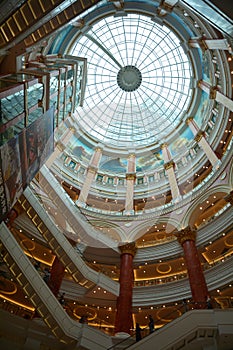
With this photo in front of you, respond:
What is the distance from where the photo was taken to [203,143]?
32.6m

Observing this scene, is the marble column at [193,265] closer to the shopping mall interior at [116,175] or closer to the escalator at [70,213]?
the shopping mall interior at [116,175]

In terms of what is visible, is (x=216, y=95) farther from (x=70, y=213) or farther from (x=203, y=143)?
(x=70, y=213)

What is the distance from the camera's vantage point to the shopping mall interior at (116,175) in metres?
13.9

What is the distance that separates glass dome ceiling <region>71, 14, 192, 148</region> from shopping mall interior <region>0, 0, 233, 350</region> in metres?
0.16

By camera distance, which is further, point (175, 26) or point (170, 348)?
point (175, 26)

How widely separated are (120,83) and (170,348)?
34859mm

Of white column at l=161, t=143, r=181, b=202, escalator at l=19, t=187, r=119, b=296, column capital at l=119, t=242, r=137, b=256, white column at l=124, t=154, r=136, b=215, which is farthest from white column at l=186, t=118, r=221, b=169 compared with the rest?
escalator at l=19, t=187, r=119, b=296

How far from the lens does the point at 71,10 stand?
1677 cm

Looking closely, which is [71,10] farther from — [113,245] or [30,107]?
[113,245]

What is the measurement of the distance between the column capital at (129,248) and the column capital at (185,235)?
3.60m

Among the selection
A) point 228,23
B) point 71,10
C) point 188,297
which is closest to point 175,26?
point 71,10

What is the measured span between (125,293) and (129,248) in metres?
5.01

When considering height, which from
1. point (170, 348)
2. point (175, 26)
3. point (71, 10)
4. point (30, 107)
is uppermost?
point (175, 26)

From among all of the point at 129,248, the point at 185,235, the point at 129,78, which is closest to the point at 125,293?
the point at 129,248
